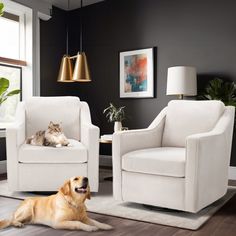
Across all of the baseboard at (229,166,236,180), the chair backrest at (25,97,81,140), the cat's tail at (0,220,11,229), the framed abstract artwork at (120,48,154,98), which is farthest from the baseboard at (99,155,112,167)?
the cat's tail at (0,220,11,229)

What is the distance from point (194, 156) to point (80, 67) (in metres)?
2.08

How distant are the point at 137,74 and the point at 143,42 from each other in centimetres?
46

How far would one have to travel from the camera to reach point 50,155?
3.34 meters

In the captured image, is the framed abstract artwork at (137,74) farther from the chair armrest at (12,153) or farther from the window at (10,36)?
the chair armrest at (12,153)

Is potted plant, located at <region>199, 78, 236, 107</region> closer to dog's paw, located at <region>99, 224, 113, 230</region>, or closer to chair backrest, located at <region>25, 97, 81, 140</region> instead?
chair backrest, located at <region>25, 97, 81, 140</region>

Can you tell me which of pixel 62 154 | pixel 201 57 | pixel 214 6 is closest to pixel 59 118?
pixel 62 154

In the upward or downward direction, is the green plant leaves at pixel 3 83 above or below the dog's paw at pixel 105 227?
above

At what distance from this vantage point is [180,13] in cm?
491

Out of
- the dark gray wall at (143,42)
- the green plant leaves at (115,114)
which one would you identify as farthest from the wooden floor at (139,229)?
the dark gray wall at (143,42)

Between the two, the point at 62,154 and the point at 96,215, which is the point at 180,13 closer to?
the point at 62,154

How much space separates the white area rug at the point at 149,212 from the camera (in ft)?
8.51

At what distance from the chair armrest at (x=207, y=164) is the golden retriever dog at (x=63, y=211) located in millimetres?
679

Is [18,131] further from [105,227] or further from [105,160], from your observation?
[105,160]

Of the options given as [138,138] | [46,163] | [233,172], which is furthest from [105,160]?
[138,138]
